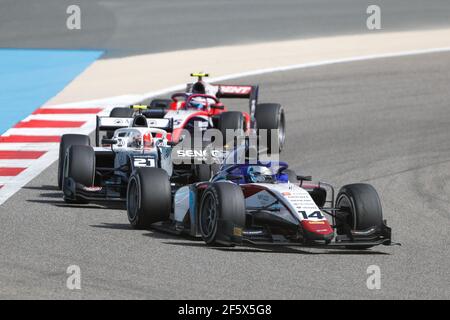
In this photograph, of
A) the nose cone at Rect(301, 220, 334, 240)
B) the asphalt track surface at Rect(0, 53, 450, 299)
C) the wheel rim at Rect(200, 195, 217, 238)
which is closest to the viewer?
the asphalt track surface at Rect(0, 53, 450, 299)

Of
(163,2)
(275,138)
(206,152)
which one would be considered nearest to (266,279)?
(206,152)

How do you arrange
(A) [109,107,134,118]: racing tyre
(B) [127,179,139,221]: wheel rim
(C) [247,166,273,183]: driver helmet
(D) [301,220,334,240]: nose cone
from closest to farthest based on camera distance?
1. (D) [301,220,334,240]: nose cone
2. (C) [247,166,273,183]: driver helmet
3. (B) [127,179,139,221]: wheel rim
4. (A) [109,107,134,118]: racing tyre

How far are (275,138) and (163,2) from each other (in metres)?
18.8

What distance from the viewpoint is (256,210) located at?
49.6ft

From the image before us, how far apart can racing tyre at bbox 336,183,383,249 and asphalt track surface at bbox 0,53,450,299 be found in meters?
0.35

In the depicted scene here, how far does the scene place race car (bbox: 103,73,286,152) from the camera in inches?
868

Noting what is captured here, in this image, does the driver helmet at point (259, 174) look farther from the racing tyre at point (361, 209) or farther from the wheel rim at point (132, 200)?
the wheel rim at point (132, 200)

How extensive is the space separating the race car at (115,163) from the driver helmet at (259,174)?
2.32 metres

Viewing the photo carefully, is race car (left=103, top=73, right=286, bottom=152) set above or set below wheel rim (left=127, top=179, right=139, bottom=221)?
above

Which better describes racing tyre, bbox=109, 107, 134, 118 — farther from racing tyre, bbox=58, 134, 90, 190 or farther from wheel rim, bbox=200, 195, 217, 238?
wheel rim, bbox=200, 195, 217, 238

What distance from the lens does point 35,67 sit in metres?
31.5

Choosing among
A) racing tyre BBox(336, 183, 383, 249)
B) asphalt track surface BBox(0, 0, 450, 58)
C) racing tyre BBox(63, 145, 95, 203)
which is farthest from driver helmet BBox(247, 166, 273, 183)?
asphalt track surface BBox(0, 0, 450, 58)

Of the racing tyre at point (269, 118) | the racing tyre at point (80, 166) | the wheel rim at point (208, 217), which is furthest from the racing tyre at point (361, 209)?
the racing tyre at point (269, 118)
